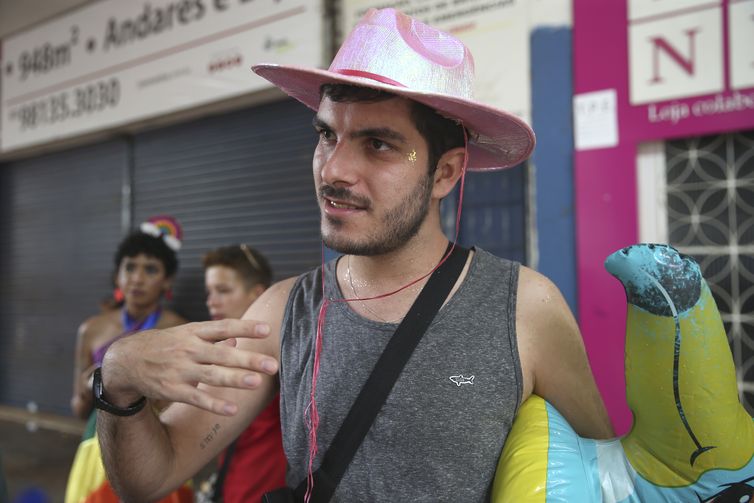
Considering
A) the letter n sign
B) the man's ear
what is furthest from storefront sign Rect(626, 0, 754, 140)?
Answer: the man's ear

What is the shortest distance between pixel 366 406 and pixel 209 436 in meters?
0.49

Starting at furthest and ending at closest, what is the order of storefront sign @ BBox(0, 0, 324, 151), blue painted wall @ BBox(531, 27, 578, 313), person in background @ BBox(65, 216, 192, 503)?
storefront sign @ BBox(0, 0, 324, 151) → person in background @ BBox(65, 216, 192, 503) → blue painted wall @ BBox(531, 27, 578, 313)

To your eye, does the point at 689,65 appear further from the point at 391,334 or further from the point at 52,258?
the point at 52,258

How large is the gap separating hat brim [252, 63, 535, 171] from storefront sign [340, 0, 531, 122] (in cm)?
178

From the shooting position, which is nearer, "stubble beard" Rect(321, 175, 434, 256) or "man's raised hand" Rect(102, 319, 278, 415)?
"man's raised hand" Rect(102, 319, 278, 415)

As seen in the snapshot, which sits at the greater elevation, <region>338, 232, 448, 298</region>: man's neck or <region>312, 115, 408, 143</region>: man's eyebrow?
<region>312, 115, 408, 143</region>: man's eyebrow

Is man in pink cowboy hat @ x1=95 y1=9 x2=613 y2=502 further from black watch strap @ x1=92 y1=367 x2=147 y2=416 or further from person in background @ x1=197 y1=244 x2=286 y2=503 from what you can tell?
person in background @ x1=197 y1=244 x2=286 y2=503

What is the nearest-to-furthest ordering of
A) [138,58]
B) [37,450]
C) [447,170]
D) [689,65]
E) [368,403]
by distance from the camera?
[368,403] → [447,170] → [689,65] → [138,58] → [37,450]

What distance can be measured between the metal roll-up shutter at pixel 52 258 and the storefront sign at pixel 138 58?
1.47 feet

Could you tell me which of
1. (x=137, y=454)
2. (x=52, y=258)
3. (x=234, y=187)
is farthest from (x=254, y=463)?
(x=52, y=258)

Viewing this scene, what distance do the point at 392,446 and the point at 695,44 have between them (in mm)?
2752

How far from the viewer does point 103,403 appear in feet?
4.49

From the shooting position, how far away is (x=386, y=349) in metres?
1.51

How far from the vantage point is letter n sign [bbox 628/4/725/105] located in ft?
9.84
